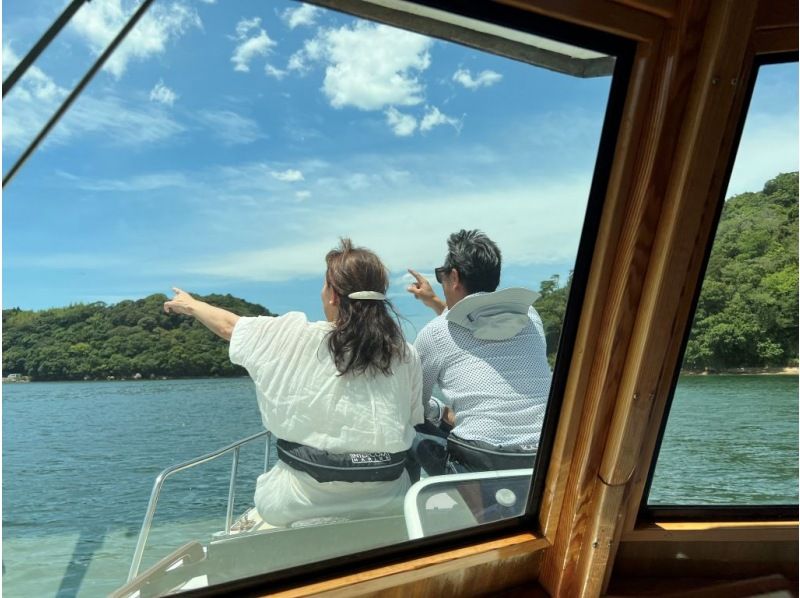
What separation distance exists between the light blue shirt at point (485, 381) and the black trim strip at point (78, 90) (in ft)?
3.27

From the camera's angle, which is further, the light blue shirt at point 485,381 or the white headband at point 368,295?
the light blue shirt at point 485,381

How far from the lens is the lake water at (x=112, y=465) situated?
1.38m

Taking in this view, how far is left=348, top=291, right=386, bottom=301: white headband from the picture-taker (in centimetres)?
165

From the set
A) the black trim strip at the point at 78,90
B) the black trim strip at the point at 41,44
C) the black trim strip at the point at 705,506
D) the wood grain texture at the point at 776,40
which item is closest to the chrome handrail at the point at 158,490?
the black trim strip at the point at 78,90

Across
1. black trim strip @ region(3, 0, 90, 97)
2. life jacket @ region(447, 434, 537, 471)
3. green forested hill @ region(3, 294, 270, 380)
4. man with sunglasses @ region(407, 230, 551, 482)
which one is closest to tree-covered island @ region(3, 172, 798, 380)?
green forested hill @ region(3, 294, 270, 380)

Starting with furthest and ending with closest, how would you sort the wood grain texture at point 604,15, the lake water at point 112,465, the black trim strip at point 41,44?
the lake water at point 112,465 < the wood grain texture at point 604,15 < the black trim strip at point 41,44

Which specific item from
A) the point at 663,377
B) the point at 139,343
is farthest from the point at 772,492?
the point at 139,343

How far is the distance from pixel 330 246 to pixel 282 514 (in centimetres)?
70

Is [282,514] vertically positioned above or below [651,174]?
below

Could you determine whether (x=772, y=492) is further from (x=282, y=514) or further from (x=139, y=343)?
(x=139, y=343)

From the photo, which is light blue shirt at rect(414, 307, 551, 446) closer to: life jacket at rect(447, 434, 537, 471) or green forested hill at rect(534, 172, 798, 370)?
life jacket at rect(447, 434, 537, 471)

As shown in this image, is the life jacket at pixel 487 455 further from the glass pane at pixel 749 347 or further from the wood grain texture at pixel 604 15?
the wood grain texture at pixel 604 15

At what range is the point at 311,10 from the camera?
4.26ft

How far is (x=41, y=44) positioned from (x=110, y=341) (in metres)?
0.60
